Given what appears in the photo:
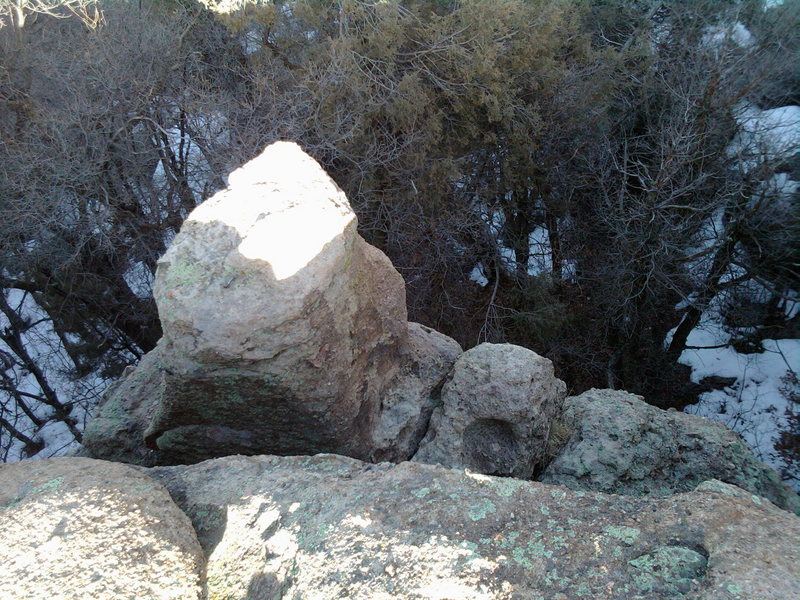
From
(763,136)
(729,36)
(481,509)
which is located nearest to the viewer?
(481,509)

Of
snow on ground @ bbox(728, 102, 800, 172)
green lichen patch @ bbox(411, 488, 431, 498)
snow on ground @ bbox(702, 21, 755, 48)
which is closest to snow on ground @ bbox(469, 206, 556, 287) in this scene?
snow on ground @ bbox(728, 102, 800, 172)

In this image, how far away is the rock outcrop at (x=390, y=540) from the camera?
1.45m

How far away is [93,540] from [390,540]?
749 millimetres

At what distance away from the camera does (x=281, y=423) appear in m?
2.49

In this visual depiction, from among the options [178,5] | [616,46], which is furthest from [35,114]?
[616,46]

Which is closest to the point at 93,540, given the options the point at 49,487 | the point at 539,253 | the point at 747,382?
the point at 49,487

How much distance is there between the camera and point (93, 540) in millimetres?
1607

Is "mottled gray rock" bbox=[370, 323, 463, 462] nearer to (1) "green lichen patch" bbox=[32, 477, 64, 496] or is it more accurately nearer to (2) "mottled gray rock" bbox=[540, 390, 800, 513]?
(2) "mottled gray rock" bbox=[540, 390, 800, 513]

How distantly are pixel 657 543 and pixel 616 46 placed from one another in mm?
7962

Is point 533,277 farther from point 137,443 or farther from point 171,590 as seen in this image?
point 171,590

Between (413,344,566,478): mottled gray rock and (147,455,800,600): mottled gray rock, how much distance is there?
2.93 ft

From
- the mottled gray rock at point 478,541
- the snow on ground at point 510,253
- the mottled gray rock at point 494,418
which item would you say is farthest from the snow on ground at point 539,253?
the mottled gray rock at point 478,541

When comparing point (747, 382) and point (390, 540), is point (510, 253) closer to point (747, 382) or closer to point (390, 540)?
point (747, 382)

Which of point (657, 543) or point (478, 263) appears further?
point (478, 263)
